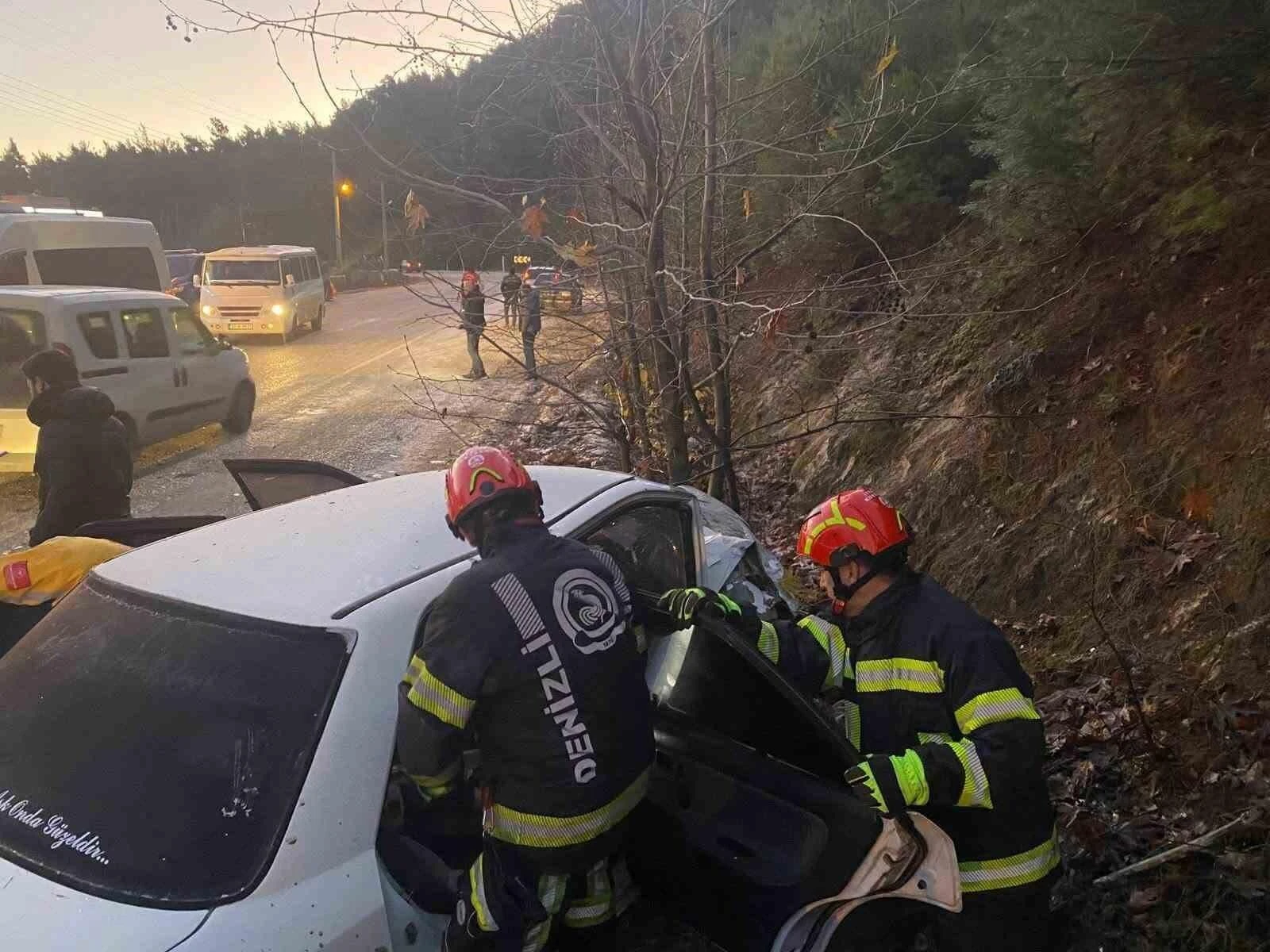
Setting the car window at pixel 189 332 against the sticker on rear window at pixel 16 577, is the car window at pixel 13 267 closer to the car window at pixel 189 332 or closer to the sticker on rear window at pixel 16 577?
the car window at pixel 189 332

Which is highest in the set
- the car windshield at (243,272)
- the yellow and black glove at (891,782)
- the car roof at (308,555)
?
the car windshield at (243,272)

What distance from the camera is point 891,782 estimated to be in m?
2.19

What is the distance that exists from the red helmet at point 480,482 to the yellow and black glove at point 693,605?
1.72 ft

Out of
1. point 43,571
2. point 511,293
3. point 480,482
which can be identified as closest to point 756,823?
point 480,482

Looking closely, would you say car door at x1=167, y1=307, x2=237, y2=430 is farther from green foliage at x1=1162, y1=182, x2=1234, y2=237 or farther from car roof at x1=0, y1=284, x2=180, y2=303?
green foliage at x1=1162, y1=182, x2=1234, y2=237

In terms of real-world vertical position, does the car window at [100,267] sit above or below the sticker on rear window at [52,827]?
above

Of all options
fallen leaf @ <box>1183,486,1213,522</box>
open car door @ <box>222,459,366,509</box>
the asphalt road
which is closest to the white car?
open car door @ <box>222,459,366,509</box>

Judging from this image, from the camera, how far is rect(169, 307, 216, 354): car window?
10203mm

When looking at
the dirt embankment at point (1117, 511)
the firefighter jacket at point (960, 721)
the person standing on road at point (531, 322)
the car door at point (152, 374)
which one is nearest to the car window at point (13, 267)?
the car door at point (152, 374)

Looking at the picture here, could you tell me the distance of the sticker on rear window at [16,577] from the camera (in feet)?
11.2

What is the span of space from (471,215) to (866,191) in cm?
454

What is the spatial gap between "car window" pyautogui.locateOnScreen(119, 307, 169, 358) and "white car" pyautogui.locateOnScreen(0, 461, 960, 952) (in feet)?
25.4

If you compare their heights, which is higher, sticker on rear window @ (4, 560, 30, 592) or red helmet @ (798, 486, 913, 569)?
sticker on rear window @ (4, 560, 30, 592)

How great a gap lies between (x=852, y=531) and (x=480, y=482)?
1.03m
